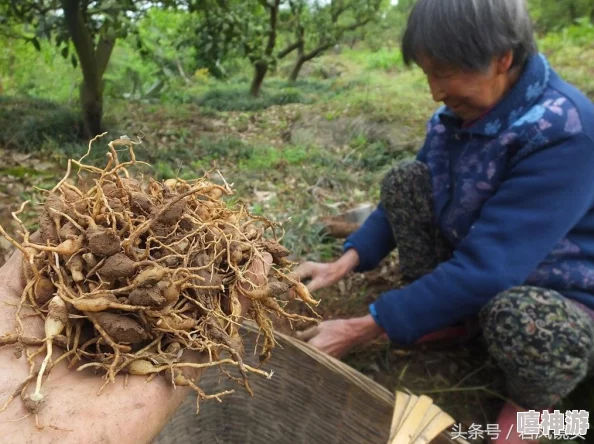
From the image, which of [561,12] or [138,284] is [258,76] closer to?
[561,12]

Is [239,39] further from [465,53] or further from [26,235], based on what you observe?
[26,235]

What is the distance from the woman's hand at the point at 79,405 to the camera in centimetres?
79

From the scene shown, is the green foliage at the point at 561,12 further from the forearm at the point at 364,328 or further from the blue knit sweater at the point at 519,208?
the forearm at the point at 364,328

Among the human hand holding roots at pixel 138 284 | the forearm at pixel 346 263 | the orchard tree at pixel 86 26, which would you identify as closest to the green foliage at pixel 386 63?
the orchard tree at pixel 86 26

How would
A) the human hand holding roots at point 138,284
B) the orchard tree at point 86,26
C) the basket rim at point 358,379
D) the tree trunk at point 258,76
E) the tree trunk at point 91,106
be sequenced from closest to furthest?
1. the human hand holding roots at point 138,284
2. the basket rim at point 358,379
3. the orchard tree at point 86,26
4. the tree trunk at point 91,106
5. the tree trunk at point 258,76

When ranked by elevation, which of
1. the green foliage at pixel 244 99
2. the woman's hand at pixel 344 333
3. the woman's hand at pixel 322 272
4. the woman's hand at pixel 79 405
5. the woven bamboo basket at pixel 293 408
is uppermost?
the green foliage at pixel 244 99

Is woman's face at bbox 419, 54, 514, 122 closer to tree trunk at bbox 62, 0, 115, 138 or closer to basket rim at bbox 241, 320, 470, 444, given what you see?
basket rim at bbox 241, 320, 470, 444

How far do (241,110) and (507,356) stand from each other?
169 inches

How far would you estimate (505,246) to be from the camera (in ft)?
4.52

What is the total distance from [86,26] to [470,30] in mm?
2622

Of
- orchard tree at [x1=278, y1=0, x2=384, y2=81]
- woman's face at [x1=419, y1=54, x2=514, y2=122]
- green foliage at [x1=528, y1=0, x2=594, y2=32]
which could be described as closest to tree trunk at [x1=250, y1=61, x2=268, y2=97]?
orchard tree at [x1=278, y1=0, x2=384, y2=81]

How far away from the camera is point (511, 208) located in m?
1.38

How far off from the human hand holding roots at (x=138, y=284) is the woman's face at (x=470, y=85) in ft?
2.20

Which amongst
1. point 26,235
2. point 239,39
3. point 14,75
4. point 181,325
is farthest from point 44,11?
point 14,75
